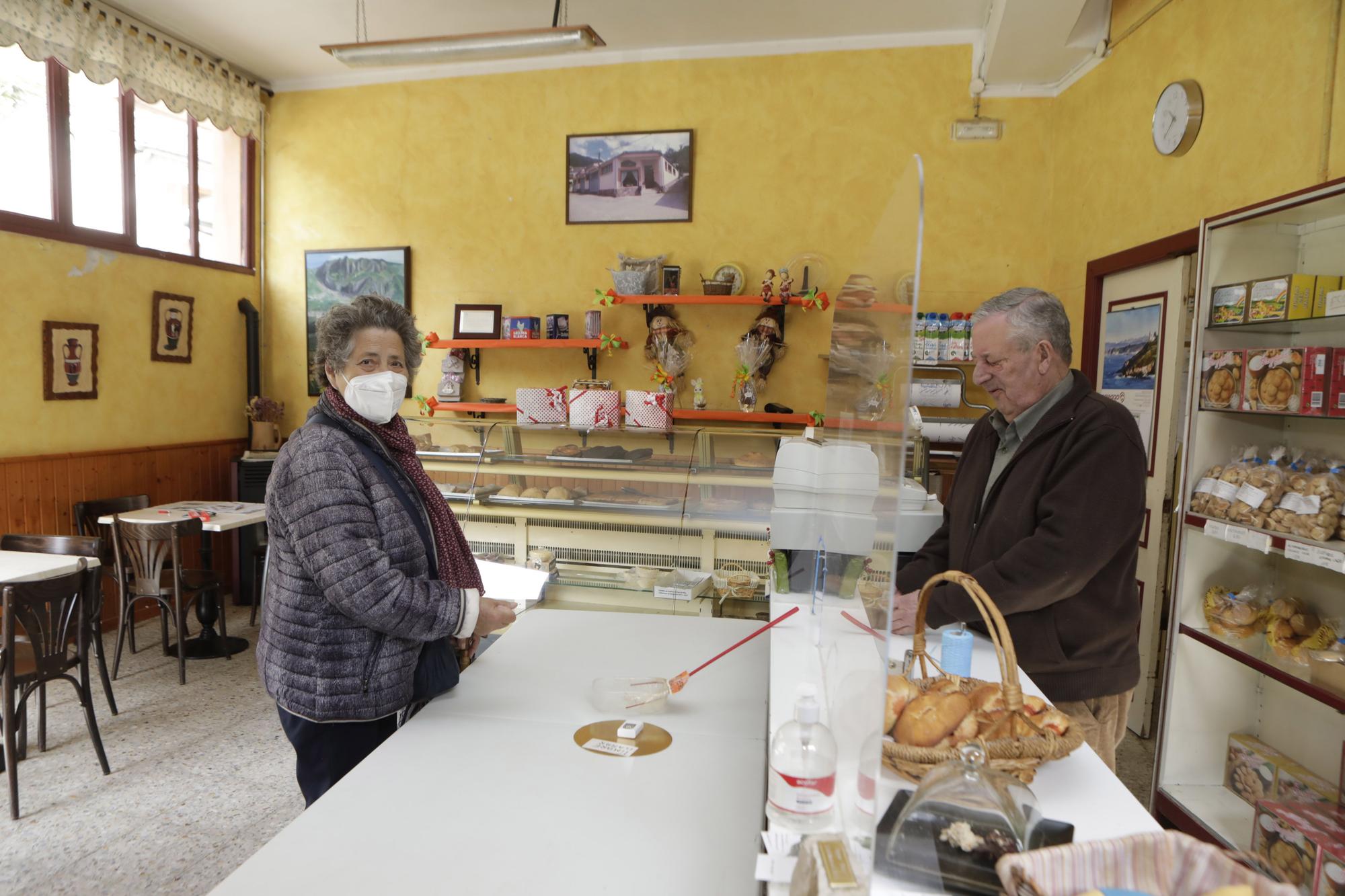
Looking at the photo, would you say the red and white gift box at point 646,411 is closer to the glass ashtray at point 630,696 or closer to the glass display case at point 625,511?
the glass display case at point 625,511

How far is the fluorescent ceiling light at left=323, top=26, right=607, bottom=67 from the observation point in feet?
12.7

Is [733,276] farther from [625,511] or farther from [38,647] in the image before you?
[38,647]

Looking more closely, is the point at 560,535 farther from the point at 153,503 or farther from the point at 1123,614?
the point at 153,503

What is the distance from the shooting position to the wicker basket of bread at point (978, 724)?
3.86 feet

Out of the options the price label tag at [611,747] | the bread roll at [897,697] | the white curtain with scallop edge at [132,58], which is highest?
the white curtain with scallop edge at [132,58]

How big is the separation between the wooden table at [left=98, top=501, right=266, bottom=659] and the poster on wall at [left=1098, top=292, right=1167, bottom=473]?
4676 millimetres

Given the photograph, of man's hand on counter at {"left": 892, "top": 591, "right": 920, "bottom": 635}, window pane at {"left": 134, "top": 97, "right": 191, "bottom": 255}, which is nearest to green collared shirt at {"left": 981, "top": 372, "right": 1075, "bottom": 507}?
man's hand on counter at {"left": 892, "top": 591, "right": 920, "bottom": 635}

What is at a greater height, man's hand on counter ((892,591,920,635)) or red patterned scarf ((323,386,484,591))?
red patterned scarf ((323,386,484,591))

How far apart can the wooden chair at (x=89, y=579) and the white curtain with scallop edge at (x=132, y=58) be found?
277cm

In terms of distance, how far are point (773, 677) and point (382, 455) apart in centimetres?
101

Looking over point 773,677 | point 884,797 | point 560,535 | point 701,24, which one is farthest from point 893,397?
point 701,24

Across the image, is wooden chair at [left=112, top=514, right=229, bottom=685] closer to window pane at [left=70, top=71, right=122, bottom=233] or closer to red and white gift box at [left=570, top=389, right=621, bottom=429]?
window pane at [left=70, top=71, right=122, bottom=233]

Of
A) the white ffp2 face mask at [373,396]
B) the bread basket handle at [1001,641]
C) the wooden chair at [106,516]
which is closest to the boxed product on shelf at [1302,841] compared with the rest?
the bread basket handle at [1001,641]

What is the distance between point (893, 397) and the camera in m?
0.84
